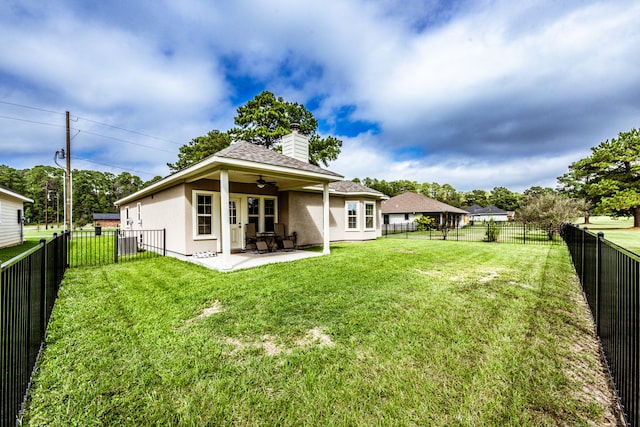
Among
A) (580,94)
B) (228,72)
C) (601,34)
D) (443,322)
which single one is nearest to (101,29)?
(228,72)

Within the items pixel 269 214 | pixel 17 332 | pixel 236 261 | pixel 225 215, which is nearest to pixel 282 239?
pixel 269 214

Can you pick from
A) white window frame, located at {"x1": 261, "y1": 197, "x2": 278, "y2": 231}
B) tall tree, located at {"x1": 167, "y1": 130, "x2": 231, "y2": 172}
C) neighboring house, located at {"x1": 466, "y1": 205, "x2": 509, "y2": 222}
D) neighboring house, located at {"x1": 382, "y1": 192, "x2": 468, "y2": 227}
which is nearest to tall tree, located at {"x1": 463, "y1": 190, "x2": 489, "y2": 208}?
neighboring house, located at {"x1": 466, "y1": 205, "x2": 509, "y2": 222}

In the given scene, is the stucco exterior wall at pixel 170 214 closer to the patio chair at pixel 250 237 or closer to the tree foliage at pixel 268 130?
the patio chair at pixel 250 237

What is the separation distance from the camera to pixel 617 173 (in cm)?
2627

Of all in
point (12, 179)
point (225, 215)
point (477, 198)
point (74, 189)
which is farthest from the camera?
point (477, 198)

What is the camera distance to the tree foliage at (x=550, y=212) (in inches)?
573

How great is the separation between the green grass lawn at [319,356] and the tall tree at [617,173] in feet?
96.0

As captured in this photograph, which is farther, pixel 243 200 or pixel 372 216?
pixel 372 216

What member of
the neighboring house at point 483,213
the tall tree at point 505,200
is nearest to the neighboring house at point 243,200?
the neighboring house at point 483,213

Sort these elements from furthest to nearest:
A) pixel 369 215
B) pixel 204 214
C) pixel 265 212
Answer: pixel 369 215 → pixel 265 212 → pixel 204 214

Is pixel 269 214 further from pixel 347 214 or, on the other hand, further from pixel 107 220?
pixel 107 220

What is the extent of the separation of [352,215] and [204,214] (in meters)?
8.15

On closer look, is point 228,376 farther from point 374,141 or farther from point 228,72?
point 374,141

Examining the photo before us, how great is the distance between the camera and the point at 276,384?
2.34 meters
